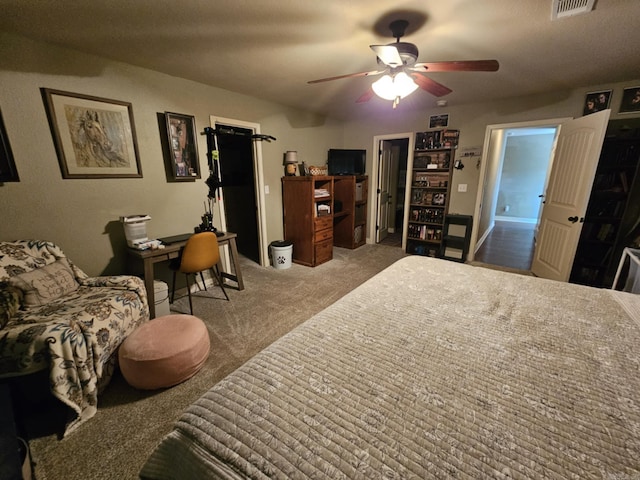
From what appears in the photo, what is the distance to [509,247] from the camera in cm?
489

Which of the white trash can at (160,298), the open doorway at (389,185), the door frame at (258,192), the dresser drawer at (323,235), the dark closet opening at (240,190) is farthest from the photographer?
the open doorway at (389,185)

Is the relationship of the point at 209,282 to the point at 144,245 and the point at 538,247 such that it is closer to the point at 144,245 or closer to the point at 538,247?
the point at 144,245

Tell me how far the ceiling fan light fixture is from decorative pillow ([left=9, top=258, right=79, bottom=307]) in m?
2.75

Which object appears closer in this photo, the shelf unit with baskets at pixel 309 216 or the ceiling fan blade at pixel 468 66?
the ceiling fan blade at pixel 468 66

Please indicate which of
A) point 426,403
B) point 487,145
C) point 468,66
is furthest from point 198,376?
point 487,145

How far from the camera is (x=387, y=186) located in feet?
17.5

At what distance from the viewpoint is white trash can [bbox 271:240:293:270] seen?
3775mm

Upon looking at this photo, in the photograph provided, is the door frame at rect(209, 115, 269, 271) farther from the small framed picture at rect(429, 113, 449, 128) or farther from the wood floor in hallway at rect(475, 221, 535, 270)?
the wood floor in hallway at rect(475, 221, 535, 270)

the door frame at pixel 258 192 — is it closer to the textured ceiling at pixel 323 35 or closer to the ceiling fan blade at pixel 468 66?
the textured ceiling at pixel 323 35

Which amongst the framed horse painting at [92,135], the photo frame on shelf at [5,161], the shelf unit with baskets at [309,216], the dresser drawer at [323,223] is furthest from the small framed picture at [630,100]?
the photo frame on shelf at [5,161]

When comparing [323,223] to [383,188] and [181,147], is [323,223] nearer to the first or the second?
[383,188]

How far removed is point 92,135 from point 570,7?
11.9 feet

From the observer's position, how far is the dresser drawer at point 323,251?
3945 millimetres

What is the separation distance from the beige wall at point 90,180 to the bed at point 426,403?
90.2 inches
